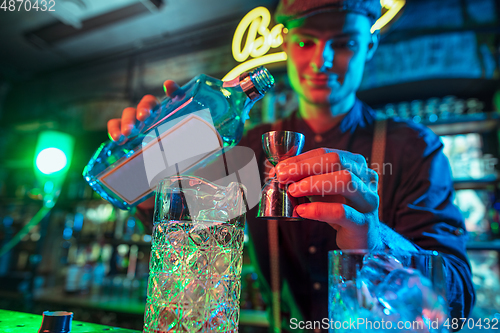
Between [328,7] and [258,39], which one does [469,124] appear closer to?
[258,39]

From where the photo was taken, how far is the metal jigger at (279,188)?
500mm

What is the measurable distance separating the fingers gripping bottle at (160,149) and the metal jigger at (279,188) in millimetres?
203

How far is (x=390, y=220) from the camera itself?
40.8 inches

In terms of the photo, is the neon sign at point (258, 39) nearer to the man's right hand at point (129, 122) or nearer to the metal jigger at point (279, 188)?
the man's right hand at point (129, 122)

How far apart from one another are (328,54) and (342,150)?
0.43 meters

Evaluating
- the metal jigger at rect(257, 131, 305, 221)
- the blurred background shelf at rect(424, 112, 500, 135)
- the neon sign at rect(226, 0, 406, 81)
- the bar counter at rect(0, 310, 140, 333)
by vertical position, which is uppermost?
the neon sign at rect(226, 0, 406, 81)

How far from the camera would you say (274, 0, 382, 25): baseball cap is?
102 centimetres

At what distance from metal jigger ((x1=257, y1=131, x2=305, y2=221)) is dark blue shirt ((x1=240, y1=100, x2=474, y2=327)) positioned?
454mm

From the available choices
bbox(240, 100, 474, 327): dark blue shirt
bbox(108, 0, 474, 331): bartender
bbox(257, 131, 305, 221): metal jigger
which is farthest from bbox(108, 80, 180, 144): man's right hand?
bbox(240, 100, 474, 327): dark blue shirt

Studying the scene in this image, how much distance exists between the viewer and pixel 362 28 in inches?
42.2

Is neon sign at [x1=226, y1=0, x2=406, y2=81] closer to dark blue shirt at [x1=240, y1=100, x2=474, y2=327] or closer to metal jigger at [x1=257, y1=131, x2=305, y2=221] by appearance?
dark blue shirt at [x1=240, y1=100, x2=474, y2=327]

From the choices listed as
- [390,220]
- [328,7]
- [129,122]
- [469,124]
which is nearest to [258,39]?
[328,7]

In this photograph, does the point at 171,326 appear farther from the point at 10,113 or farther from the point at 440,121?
the point at 10,113

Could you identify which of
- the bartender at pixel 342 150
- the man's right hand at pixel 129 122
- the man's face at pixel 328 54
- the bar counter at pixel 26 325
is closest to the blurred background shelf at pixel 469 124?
the bartender at pixel 342 150
